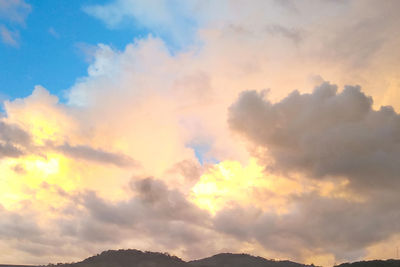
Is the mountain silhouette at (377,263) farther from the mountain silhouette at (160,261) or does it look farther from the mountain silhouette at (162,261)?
the mountain silhouette at (160,261)

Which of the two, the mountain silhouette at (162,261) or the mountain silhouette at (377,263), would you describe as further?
the mountain silhouette at (162,261)

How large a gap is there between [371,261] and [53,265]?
8497cm

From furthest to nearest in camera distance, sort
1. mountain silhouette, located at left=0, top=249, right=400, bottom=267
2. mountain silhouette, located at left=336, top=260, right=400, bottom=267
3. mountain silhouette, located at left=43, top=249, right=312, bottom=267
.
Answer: mountain silhouette, located at left=43, top=249, right=312, bottom=267 → mountain silhouette, located at left=0, top=249, right=400, bottom=267 → mountain silhouette, located at left=336, top=260, right=400, bottom=267

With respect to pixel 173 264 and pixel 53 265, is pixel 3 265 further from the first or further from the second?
pixel 173 264

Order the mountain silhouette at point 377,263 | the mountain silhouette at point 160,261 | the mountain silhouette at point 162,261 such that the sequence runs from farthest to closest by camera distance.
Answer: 1. the mountain silhouette at point 160,261
2. the mountain silhouette at point 162,261
3. the mountain silhouette at point 377,263

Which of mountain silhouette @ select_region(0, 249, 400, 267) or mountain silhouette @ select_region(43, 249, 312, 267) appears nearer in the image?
mountain silhouette @ select_region(0, 249, 400, 267)

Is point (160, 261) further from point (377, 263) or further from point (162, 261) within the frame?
point (377, 263)

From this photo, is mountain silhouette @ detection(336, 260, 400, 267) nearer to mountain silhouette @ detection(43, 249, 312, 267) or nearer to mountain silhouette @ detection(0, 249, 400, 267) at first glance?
mountain silhouette @ detection(0, 249, 400, 267)

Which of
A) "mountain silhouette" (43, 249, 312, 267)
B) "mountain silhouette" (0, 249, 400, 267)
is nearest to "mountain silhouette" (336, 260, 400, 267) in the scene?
"mountain silhouette" (0, 249, 400, 267)

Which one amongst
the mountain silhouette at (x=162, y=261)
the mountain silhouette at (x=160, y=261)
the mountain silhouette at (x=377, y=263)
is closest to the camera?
the mountain silhouette at (x=377, y=263)

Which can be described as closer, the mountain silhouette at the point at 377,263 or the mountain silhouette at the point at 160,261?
the mountain silhouette at the point at 377,263

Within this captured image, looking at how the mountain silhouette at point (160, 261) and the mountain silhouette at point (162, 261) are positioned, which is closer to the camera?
the mountain silhouette at point (162, 261)

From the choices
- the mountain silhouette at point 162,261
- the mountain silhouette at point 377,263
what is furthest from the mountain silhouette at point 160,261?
the mountain silhouette at point 377,263

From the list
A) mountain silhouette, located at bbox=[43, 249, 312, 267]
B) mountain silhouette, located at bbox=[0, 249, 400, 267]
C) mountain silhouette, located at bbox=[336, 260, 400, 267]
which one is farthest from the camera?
mountain silhouette, located at bbox=[43, 249, 312, 267]
